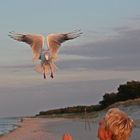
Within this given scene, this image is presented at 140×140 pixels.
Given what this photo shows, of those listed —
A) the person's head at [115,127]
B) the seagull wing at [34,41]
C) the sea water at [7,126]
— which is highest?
the sea water at [7,126]

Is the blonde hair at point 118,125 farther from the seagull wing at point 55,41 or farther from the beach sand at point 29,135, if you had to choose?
the beach sand at point 29,135

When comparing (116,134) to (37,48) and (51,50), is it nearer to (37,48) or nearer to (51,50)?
(51,50)

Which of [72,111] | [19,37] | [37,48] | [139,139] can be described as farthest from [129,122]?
[72,111]

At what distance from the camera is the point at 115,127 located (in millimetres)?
4344

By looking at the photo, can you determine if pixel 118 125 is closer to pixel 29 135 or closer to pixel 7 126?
pixel 29 135

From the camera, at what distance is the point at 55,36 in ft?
23.1

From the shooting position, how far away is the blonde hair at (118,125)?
4348mm

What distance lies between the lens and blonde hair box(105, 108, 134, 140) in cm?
435

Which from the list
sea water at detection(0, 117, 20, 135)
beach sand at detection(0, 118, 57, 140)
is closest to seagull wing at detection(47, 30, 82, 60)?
beach sand at detection(0, 118, 57, 140)

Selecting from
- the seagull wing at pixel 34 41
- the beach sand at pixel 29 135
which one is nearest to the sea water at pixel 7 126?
the beach sand at pixel 29 135

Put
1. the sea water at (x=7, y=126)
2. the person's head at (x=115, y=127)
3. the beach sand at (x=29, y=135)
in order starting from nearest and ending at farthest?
the person's head at (x=115, y=127) → the beach sand at (x=29, y=135) → the sea water at (x=7, y=126)

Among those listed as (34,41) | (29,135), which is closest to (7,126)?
(29,135)

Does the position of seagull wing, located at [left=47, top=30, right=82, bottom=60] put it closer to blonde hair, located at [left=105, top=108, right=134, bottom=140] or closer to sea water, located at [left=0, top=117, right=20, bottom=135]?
blonde hair, located at [left=105, top=108, right=134, bottom=140]

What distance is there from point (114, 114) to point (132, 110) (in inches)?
1804
